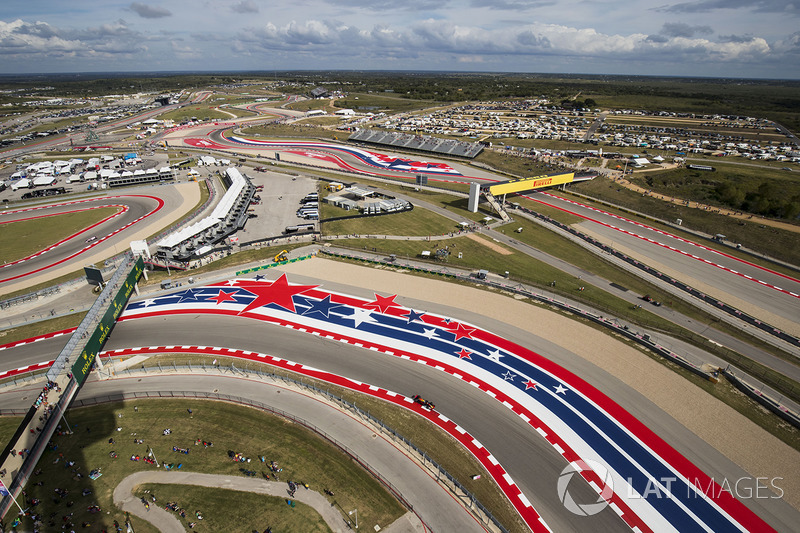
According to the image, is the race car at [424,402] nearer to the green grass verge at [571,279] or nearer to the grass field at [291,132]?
the green grass verge at [571,279]

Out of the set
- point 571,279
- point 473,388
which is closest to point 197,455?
point 473,388

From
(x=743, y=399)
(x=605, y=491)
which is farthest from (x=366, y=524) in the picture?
(x=743, y=399)

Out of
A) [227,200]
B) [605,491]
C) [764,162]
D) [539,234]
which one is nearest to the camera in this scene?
[605,491]

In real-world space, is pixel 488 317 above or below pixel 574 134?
below

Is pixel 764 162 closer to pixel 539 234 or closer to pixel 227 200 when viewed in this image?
pixel 539 234

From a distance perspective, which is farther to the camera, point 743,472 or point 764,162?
point 764,162

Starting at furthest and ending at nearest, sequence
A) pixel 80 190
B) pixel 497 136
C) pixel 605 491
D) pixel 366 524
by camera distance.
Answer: pixel 497 136
pixel 80 190
pixel 605 491
pixel 366 524

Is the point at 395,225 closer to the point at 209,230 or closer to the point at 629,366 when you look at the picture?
the point at 209,230

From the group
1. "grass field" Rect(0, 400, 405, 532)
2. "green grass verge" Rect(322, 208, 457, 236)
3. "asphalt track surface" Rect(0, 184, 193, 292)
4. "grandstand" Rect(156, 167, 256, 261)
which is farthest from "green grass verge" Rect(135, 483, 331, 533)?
"green grass verge" Rect(322, 208, 457, 236)
